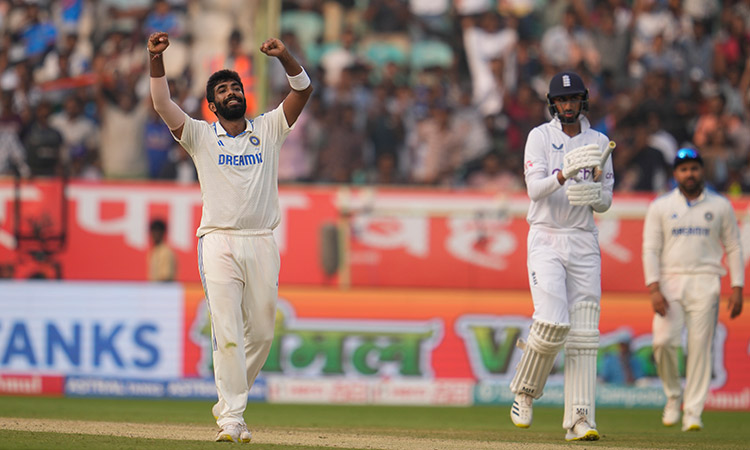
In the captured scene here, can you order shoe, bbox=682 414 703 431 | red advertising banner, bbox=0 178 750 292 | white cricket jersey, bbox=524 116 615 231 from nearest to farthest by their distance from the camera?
white cricket jersey, bbox=524 116 615 231 → shoe, bbox=682 414 703 431 → red advertising banner, bbox=0 178 750 292

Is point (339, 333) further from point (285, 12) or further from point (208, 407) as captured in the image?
point (285, 12)

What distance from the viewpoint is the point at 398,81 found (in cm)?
1767

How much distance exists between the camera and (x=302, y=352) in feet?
44.7

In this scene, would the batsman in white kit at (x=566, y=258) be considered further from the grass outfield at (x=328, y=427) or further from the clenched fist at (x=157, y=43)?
the clenched fist at (x=157, y=43)

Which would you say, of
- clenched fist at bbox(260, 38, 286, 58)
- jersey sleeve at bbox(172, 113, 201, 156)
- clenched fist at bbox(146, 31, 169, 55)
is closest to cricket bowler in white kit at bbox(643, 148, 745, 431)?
clenched fist at bbox(260, 38, 286, 58)

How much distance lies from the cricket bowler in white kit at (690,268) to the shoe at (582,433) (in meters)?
2.42

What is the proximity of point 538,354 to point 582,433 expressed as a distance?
64cm

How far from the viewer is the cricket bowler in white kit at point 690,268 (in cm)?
1027

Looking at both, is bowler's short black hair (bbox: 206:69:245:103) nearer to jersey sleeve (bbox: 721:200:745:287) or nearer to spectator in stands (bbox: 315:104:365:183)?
jersey sleeve (bbox: 721:200:745:287)

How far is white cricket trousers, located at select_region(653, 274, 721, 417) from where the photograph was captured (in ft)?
33.6

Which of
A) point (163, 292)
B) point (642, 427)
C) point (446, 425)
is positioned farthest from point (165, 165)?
point (642, 427)

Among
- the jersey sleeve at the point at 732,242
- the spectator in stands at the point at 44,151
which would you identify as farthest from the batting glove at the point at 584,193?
the spectator in stands at the point at 44,151

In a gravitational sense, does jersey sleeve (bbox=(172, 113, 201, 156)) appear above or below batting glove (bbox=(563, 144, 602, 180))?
above

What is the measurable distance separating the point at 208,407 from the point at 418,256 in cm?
344
